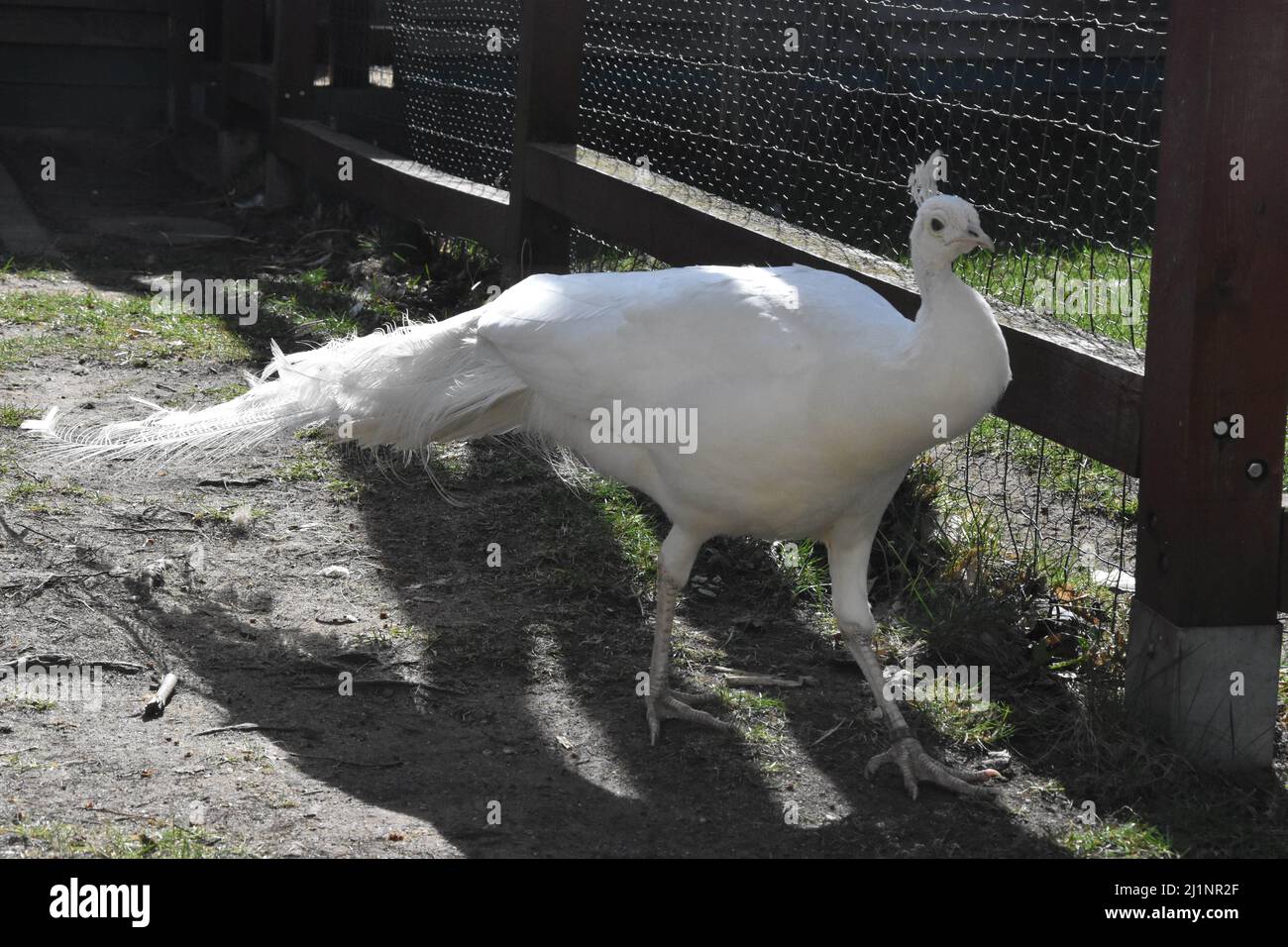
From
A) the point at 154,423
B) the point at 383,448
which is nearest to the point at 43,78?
the point at 383,448

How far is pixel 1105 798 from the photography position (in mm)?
2869

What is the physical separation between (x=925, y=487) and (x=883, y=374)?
1456mm

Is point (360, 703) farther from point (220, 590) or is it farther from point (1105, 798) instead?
point (1105, 798)

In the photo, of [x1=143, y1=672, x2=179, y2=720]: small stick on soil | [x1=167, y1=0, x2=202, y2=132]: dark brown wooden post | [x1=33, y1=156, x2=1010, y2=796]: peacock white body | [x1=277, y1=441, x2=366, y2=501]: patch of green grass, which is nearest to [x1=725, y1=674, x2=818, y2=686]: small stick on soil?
[x1=33, y1=156, x2=1010, y2=796]: peacock white body

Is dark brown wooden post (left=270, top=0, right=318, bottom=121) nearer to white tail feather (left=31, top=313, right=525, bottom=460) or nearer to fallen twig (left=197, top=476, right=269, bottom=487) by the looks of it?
fallen twig (left=197, top=476, right=269, bottom=487)

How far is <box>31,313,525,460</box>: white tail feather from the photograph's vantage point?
358cm

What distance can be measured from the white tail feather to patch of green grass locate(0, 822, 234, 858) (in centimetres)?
131

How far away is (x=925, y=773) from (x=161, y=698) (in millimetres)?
1765

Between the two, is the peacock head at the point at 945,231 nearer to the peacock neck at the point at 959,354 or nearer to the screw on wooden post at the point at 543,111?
the peacock neck at the point at 959,354

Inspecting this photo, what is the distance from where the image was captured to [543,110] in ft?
17.8

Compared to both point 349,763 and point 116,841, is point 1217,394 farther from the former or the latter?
point 116,841

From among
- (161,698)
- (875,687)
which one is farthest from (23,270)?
(875,687)

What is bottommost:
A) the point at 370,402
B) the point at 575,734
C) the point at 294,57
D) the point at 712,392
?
the point at 575,734

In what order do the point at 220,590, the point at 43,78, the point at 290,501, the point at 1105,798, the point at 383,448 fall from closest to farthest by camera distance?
the point at 1105,798, the point at 220,590, the point at 290,501, the point at 383,448, the point at 43,78
